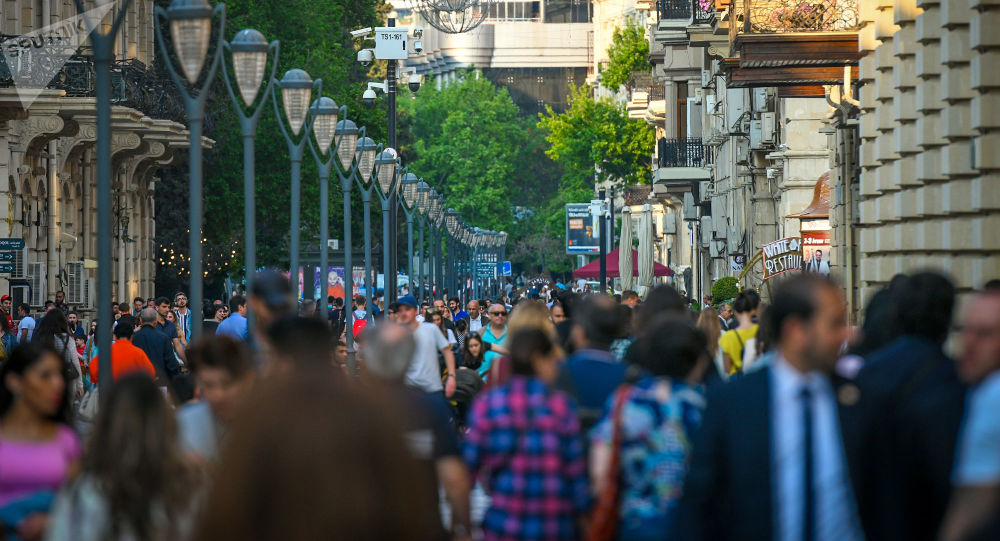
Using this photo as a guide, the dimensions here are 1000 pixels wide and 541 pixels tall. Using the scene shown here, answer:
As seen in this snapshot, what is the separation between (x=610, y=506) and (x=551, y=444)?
0.35 metres

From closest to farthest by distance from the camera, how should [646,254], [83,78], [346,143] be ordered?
1. [346,143]
2. [83,78]
3. [646,254]

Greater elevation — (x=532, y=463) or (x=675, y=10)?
(x=675, y=10)

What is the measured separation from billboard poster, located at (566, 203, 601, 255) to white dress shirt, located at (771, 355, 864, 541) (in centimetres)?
7896

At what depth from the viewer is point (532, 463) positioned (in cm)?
720

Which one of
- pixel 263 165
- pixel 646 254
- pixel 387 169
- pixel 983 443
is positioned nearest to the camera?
pixel 983 443

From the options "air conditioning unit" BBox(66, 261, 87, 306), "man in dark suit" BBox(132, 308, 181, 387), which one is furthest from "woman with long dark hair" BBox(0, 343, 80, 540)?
"air conditioning unit" BBox(66, 261, 87, 306)

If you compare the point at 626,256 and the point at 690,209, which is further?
the point at 690,209

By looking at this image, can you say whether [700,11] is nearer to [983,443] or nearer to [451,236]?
[451,236]

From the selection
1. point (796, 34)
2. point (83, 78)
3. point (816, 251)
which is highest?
point (83, 78)

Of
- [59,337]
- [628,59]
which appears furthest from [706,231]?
[59,337]

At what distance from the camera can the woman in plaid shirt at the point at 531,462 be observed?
719 centimetres

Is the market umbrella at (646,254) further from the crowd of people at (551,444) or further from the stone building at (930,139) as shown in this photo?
the crowd of people at (551,444)

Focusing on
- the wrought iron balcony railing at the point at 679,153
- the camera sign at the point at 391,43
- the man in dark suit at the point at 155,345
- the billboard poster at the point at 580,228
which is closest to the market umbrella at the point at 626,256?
the wrought iron balcony railing at the point at 679,153

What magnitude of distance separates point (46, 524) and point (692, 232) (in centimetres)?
5682
